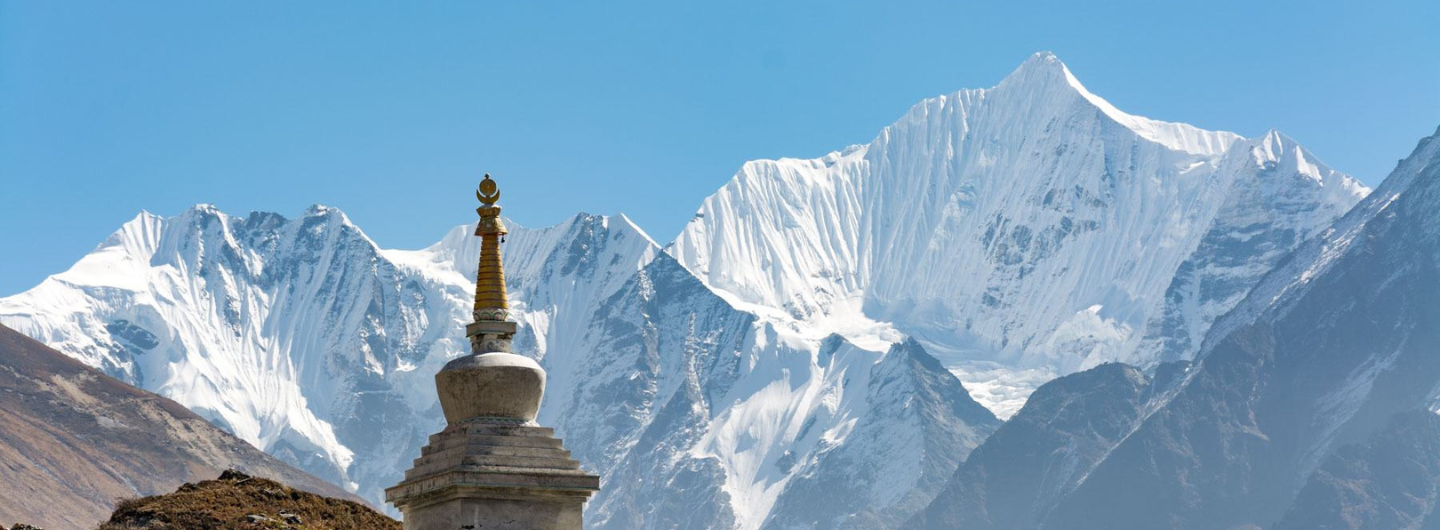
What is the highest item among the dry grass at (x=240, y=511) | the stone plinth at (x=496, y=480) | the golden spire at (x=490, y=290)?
the dry grass at (x=240, y=511)

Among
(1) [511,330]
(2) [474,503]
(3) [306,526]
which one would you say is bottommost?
(2) [474,503]

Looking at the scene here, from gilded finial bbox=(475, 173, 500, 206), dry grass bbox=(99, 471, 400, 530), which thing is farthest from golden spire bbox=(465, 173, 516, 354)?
dry grass bbox=(99, 471, 400, 530)

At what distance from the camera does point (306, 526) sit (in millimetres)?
47969

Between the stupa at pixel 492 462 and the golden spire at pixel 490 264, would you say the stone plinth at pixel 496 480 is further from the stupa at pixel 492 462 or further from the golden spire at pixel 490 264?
the golden spire at pixel 490 264

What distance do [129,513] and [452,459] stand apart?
20.7m

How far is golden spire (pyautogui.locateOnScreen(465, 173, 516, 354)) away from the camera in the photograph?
3170 centimetres

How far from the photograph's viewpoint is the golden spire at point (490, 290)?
31697 millimetres

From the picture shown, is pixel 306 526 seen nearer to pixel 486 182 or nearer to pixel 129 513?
pixel 129 513

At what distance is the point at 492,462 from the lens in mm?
30469

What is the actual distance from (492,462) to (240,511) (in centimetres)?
1973

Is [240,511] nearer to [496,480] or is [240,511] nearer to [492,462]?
[492,462]

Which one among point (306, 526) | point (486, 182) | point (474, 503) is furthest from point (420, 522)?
point (306, 526)

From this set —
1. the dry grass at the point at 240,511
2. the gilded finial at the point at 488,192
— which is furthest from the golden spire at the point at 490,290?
the dry grass at the point at 240,511

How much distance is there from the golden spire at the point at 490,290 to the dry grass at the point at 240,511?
55.6ft
